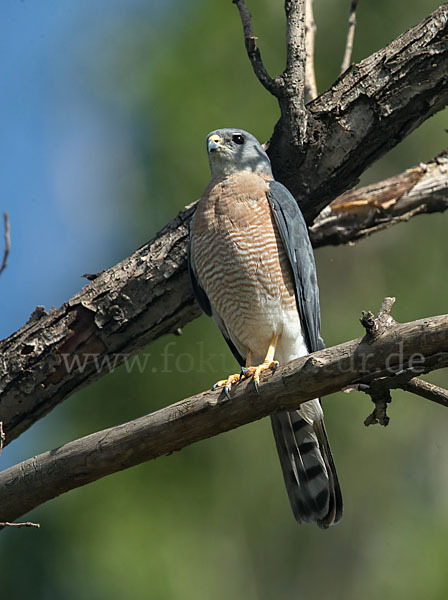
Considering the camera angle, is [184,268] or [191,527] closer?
[184,268]

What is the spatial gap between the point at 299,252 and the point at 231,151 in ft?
3.06

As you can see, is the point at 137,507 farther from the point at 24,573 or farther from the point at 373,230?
the point at 373,230

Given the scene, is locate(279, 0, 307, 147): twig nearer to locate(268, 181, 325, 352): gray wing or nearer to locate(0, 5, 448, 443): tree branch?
locate(0, 5, 448, 443): tree branch

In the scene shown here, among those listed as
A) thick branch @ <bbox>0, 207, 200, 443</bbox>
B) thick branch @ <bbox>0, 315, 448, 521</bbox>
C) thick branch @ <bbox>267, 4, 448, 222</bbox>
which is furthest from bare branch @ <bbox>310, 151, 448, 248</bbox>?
thick branch @ <bbox>0, 315, 448, 521</bbox>

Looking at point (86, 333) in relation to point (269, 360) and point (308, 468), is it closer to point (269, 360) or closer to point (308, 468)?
point (269, 360)

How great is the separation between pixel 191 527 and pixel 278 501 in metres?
1.04

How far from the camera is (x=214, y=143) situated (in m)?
4.47

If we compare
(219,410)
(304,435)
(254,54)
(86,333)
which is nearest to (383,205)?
(254,54)

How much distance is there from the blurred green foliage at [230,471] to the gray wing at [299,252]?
2851mm

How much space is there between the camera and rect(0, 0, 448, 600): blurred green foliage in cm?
669

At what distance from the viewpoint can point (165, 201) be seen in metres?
7.51

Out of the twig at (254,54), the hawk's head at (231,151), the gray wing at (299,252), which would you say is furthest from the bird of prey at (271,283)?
the twig at (254,54)

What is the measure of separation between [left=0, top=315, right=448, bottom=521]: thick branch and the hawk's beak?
1.93 m

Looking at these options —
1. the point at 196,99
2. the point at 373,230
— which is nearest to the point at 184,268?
the point at 373,230
